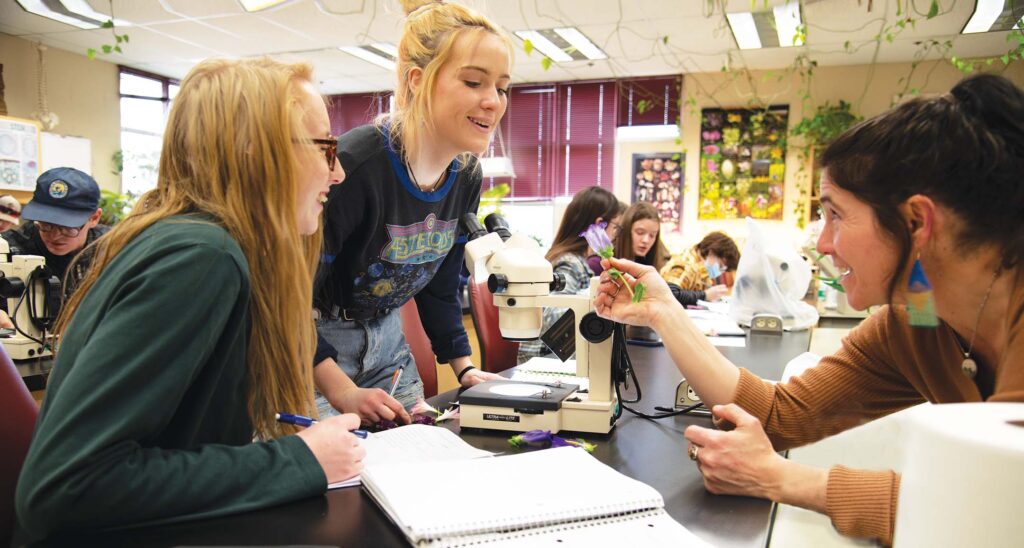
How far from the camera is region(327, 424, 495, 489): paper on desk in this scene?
996mm

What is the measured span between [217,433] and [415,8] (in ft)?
3.44

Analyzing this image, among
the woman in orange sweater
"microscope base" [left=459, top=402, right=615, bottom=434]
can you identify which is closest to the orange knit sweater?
the woman in orange sweater

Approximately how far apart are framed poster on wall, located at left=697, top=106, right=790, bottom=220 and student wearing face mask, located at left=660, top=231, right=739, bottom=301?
2.10 m

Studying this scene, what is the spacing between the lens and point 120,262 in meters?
0.75

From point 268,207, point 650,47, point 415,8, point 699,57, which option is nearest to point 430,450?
point 268,207

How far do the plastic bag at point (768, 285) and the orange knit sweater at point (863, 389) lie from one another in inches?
63.9

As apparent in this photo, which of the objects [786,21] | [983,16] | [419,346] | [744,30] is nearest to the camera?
[419,346]

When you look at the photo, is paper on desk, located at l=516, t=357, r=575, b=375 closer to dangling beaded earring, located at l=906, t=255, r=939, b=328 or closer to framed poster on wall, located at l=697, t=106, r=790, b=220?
dangling beaded earring, located at l=906, t=255, r=939, b=328

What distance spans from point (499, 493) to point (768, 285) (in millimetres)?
2251

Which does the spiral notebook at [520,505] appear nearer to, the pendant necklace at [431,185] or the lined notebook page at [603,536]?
the lined notebook page at [603,536]

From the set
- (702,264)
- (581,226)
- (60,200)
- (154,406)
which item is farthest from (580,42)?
(154,406)

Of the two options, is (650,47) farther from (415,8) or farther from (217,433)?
(217,433)

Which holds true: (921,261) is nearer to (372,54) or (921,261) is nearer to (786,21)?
(786,21)

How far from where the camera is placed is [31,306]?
219cm
